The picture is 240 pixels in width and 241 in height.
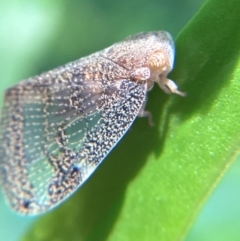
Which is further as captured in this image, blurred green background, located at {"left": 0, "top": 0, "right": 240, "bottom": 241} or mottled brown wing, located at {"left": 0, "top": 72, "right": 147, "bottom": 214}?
blurred green background, located at {"left": 0, "top": 0, "right": 240, "bottom": 241}

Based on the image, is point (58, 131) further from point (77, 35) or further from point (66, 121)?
point (77, 35)

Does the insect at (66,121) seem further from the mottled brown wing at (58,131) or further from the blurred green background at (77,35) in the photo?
the blurred green background at (77,35)

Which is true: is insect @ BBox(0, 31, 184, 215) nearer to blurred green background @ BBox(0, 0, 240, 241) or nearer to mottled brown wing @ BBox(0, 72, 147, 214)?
mottled brown wing @ BBox(0, 72, 147, 214)

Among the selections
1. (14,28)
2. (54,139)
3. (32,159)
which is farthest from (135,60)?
(14,28)

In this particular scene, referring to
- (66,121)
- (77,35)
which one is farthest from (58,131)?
(77,35)

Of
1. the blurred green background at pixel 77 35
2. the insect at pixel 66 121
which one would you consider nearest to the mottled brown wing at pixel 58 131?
the insect at pixel 66 121

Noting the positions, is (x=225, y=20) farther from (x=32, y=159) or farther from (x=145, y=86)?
(x=32, y=159)

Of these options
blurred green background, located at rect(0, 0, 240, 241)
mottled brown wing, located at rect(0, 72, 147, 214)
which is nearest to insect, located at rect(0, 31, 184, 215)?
mottled brown wing, located at rect(0, 72, 147, 214)
